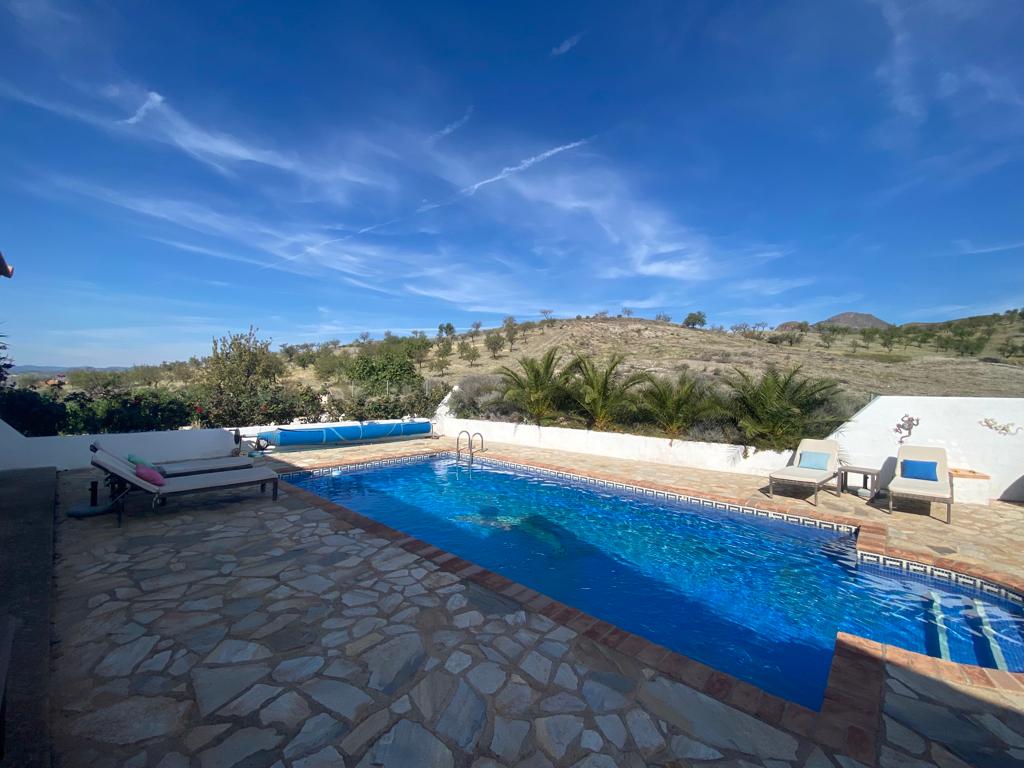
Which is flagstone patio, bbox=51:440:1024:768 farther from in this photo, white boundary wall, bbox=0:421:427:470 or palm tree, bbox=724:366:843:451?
palm tree, bbox=724:366:843:451

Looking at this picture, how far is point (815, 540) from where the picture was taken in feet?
18.8

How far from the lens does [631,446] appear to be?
10.6 meters

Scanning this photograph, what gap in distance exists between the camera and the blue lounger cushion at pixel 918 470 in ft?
21.0

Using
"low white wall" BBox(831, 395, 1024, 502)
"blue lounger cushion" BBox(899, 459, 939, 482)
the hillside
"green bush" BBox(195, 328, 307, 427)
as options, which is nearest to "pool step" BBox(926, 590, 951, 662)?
"blue lounger cushion" BBox(899, 459, 939, 482)

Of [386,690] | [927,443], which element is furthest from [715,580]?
[927,443]

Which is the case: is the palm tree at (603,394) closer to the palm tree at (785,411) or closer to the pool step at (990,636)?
the palm tree at (785,411)

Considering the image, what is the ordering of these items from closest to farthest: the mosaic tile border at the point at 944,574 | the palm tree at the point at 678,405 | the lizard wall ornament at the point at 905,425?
1. the mosaic tile border at the point at 944,574
2. the lizard wall ornament at the point at 905,425
3. the palm tree at the point at 678,405

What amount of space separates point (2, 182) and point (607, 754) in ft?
46.1

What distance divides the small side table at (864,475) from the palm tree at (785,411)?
1011mm

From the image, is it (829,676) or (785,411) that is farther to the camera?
(785,411)

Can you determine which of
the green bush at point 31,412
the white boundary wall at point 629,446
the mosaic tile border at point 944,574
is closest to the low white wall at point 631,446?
the white boundary wall at point 629,446

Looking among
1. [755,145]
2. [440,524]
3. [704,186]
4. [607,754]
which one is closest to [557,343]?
[704,186]

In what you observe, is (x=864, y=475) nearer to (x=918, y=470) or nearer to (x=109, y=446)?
(x=918, y=470)

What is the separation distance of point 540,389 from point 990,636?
382 inches
